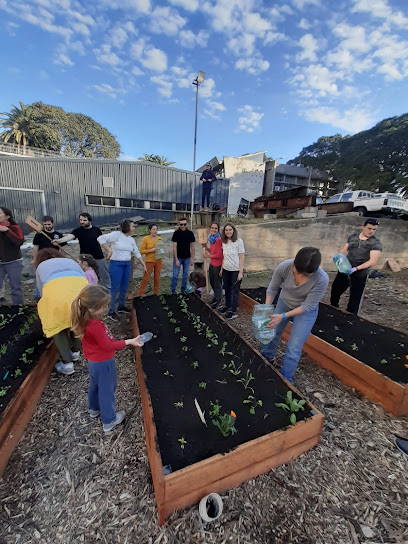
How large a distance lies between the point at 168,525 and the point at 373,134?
Answer: 33.3m

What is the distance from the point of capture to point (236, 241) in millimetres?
4203

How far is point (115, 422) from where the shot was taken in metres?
2.16

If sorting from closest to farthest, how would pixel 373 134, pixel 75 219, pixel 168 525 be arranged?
1. pixel 168 525
2. pixel 75 219
3. pixel 373 134

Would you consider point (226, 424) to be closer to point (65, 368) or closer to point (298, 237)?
point (65, 368)

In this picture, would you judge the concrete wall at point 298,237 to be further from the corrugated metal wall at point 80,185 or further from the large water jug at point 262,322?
the corrugated metal wall at point 80,185

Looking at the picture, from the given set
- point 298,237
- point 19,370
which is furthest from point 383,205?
point 19,370

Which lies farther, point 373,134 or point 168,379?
point 373,134

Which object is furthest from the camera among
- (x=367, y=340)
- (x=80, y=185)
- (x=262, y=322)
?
(x=80, y=185)

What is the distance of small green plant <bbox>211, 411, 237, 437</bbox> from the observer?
186 centimetres

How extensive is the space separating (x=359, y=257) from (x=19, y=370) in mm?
4700

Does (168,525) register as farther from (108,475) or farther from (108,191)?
(108,191)

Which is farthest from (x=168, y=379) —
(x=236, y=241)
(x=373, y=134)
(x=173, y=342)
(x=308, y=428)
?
(x=373, y=134)

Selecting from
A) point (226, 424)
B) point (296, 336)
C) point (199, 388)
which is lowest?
point (199, 388)

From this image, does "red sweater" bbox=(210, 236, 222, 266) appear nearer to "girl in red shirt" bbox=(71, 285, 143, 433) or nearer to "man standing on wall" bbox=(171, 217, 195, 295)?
"man standing on wall" bbox=(171, 217, 195, 295)
